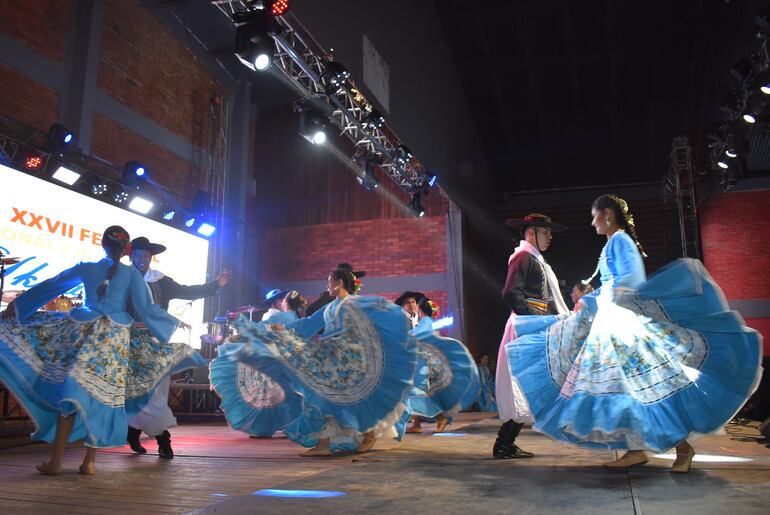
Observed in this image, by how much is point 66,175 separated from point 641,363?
5.75 meters

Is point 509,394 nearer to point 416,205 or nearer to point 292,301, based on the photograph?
point 292,301

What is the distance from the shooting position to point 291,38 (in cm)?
612

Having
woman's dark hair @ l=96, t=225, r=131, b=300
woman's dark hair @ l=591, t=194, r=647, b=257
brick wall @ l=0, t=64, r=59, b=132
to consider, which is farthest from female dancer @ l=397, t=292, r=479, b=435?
brick wall @ l=0, t=64, r=59, b=132

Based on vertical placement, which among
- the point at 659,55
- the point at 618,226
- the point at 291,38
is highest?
the point at 659,55

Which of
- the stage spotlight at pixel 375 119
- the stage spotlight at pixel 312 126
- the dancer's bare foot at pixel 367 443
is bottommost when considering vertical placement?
the dancer's bare foot at pixel 367 443

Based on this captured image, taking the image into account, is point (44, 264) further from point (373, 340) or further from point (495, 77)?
point (495, 77)

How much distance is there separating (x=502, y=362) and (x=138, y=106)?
6424mm

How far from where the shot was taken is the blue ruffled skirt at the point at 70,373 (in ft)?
9.61

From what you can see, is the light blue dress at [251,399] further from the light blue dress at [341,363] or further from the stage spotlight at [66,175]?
the stage spotlight at [66,175]

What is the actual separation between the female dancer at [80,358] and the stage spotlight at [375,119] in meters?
4.63

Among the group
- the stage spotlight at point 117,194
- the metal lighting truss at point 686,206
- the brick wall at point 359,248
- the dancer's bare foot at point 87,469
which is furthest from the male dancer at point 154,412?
the metal lighting truss at point 686,206

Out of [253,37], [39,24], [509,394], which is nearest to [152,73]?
[39,24]

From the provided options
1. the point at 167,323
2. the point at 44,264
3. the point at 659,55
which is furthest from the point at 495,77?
the point at 167,323

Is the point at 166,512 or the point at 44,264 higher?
the point at 44,264
